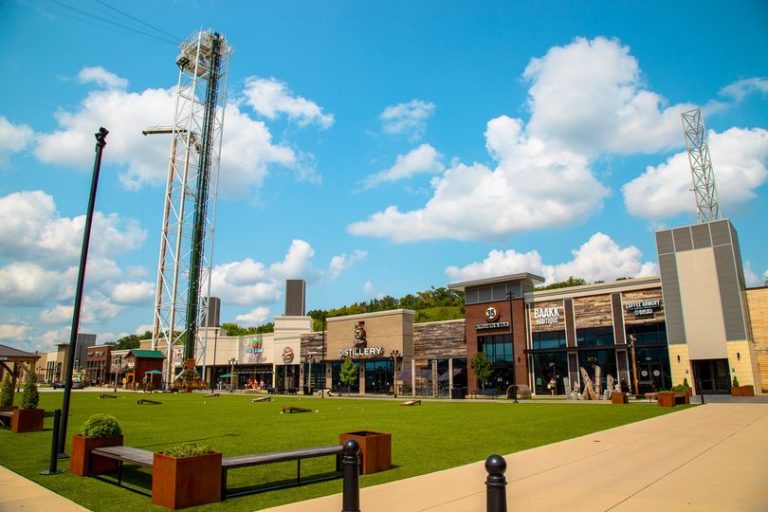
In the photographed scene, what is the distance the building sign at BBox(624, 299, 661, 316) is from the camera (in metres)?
41.5

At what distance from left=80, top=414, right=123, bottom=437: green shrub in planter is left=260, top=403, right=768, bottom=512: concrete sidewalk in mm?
4912

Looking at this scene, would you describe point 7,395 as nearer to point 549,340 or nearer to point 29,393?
point 29,393

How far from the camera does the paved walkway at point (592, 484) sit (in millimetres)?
7199

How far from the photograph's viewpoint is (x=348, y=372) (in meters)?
58.1

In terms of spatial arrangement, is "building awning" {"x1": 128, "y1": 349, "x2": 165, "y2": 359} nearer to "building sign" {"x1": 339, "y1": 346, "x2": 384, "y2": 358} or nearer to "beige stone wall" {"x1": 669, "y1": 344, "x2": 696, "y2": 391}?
"building sign" {"x1": 339, "y1": 346, "x2": 384, "y2": 358}

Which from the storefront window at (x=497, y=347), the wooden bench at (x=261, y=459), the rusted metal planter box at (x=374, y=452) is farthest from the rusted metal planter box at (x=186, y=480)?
the storefront window at (x=497, y=347)

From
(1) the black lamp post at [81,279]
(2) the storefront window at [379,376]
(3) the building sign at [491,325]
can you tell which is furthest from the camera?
(2) the storefront window at [379,376]

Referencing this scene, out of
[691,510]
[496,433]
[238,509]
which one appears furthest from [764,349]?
[238,509]

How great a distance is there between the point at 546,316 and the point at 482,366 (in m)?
7.36

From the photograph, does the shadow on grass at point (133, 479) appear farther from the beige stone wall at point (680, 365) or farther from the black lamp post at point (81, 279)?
the beige stone wall at point (680, 365)

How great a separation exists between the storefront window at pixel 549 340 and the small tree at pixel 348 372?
21035 mm

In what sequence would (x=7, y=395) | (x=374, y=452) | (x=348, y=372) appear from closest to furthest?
1. (x=374, y=452)
2. (x=7, y=395)
3. (x=348, y=372)

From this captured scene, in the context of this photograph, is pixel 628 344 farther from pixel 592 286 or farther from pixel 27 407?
pixel 27 407

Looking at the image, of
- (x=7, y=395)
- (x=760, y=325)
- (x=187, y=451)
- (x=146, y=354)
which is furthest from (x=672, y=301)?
(x=146, y=354)
